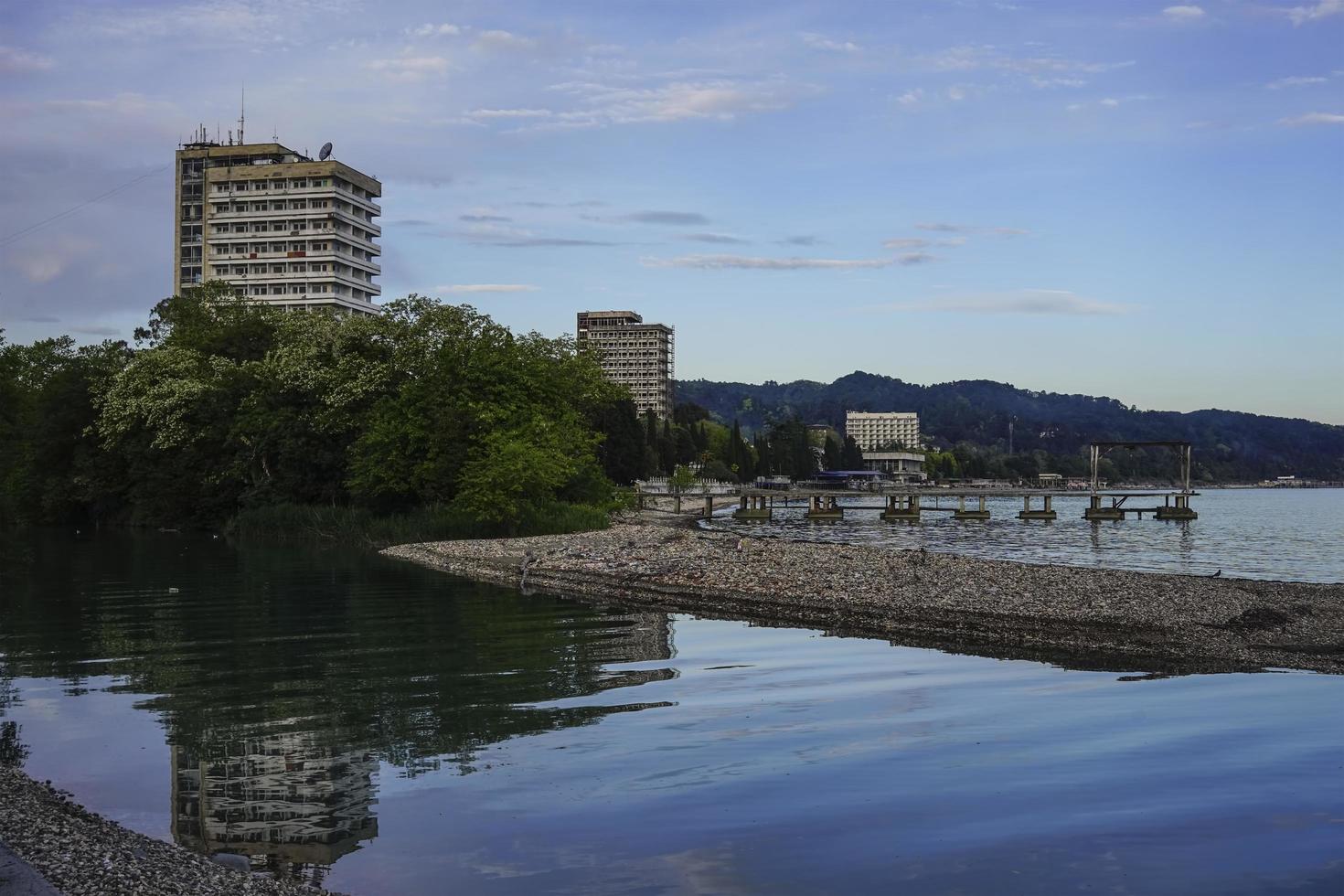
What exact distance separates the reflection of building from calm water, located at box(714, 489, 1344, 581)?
38.4 meters

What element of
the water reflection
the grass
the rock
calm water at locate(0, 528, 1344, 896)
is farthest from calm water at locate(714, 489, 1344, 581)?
the rock

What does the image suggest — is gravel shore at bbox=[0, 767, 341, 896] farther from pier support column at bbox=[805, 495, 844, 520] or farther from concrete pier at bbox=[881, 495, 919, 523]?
concrete pier at bbox=[881, 495, 919, 523]

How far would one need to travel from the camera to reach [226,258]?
139375 millimetres

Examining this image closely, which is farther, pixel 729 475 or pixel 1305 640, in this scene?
pixel 729 475

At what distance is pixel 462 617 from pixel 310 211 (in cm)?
11768

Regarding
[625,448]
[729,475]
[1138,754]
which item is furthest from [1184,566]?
[729,475]

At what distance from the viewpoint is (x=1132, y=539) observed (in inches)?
3027

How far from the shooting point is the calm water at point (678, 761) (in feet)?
36.0

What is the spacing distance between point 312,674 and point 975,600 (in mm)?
16183

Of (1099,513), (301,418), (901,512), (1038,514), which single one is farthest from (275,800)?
(1038,514)

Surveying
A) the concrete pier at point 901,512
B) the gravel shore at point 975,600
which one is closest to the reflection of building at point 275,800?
the gravel shore at point 975,600

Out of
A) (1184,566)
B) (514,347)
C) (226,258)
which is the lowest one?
(1184,566)

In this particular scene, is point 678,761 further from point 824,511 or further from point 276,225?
point 276,225

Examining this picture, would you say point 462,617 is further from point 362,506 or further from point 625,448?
point 625,448
